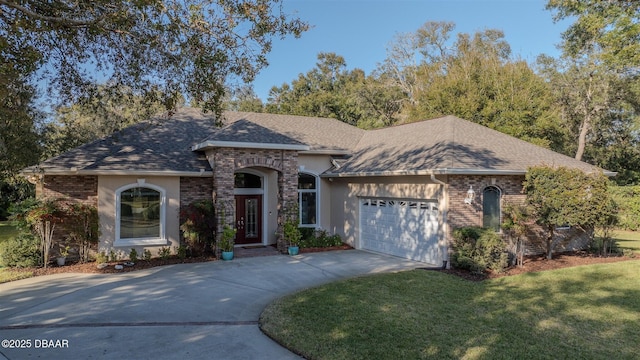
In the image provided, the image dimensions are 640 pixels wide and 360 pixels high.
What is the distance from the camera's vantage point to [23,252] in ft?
39.2

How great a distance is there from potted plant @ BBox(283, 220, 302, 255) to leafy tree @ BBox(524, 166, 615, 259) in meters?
7.75

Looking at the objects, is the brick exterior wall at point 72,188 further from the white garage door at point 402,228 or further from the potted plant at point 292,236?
the white garage door at point 402,228

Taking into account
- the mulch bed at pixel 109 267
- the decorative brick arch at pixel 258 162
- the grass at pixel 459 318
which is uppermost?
the decorative brick arch at pixel 258 162

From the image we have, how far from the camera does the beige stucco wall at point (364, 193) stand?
12.4 m

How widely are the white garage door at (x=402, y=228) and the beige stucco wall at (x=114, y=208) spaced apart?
6.89 m

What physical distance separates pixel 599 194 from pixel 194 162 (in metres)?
13.2

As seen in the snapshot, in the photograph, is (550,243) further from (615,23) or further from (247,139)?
(615,23)

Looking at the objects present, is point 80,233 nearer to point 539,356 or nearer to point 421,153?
point 421,153

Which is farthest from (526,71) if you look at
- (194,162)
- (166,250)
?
(166,250)

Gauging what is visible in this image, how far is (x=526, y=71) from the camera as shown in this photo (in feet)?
84.5

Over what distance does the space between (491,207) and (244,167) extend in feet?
27.2

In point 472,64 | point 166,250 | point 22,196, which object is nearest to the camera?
point 166,250

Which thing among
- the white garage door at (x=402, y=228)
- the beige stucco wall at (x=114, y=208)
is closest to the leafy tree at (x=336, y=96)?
the white garage door at (x=402, y=228)

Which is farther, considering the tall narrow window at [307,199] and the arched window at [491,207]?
the tall narrow window at [307,199]
